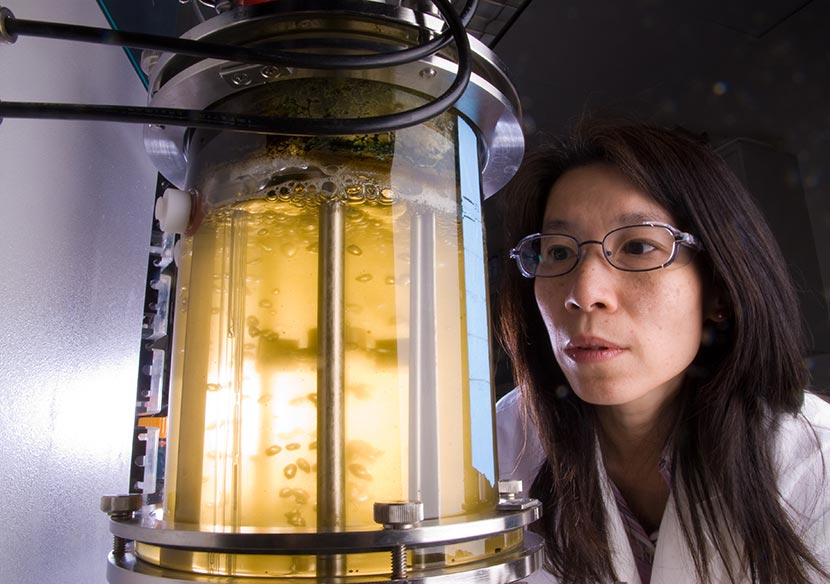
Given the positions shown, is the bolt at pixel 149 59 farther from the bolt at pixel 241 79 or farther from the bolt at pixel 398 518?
the bolt at pixel 398 518

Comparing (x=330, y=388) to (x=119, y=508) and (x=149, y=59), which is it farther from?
(x=149, y=59)

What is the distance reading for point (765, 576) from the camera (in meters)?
0.84

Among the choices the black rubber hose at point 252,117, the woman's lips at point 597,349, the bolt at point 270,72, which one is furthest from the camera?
the woman's lips at point 597,349

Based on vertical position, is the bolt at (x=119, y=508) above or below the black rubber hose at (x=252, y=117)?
below

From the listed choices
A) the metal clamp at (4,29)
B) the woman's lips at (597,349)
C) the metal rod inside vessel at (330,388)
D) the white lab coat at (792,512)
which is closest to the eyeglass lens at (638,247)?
the woman's lips at (597,349)

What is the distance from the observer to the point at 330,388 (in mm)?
385

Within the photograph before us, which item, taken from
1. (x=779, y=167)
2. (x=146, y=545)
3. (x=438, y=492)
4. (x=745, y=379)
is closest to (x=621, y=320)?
(x=745, y=379)

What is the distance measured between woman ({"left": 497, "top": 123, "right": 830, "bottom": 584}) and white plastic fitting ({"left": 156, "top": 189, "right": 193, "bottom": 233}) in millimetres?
561

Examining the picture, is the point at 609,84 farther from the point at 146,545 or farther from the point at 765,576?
the point at 146,545

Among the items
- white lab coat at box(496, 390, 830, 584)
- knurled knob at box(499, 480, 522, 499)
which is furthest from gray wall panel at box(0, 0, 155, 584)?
white lab coat at box(496, 390, 830, 584)

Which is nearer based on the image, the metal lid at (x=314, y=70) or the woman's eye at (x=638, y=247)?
the metal lid at (x=314, y=70)

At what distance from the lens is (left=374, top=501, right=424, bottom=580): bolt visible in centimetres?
33

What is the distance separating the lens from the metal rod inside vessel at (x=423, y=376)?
40cm

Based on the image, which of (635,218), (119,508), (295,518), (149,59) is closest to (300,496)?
(295,518)
